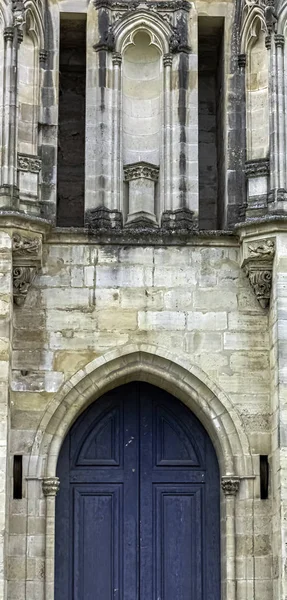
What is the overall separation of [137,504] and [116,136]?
11.7 feet

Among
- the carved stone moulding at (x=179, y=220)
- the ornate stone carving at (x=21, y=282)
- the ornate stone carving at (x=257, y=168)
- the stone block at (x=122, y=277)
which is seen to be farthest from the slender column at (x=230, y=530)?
the ornate stone carving at (x=257, y=168)

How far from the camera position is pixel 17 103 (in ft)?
47.9

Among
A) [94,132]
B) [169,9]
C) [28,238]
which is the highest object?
[169,9]

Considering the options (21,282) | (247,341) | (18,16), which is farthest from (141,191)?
(18,16)

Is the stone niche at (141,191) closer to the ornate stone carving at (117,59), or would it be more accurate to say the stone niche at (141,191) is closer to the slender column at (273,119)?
the ornate stone carving at (117,59)

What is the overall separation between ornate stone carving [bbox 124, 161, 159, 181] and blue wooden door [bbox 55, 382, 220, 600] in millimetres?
2045

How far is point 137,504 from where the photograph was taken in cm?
1495

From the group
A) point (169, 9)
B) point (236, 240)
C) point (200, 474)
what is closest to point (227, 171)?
point (236, 240)

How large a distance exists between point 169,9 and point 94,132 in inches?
58.0

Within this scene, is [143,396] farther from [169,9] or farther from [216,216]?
[169,9]

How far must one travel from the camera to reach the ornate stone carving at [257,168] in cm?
1478

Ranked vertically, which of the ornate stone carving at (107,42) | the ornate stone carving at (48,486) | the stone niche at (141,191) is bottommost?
the ornate stone carving at (48,486)

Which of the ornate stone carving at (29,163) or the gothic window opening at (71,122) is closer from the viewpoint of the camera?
the ornate stone carving at (29,163)

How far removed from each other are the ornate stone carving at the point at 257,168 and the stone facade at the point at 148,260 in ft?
0.07
